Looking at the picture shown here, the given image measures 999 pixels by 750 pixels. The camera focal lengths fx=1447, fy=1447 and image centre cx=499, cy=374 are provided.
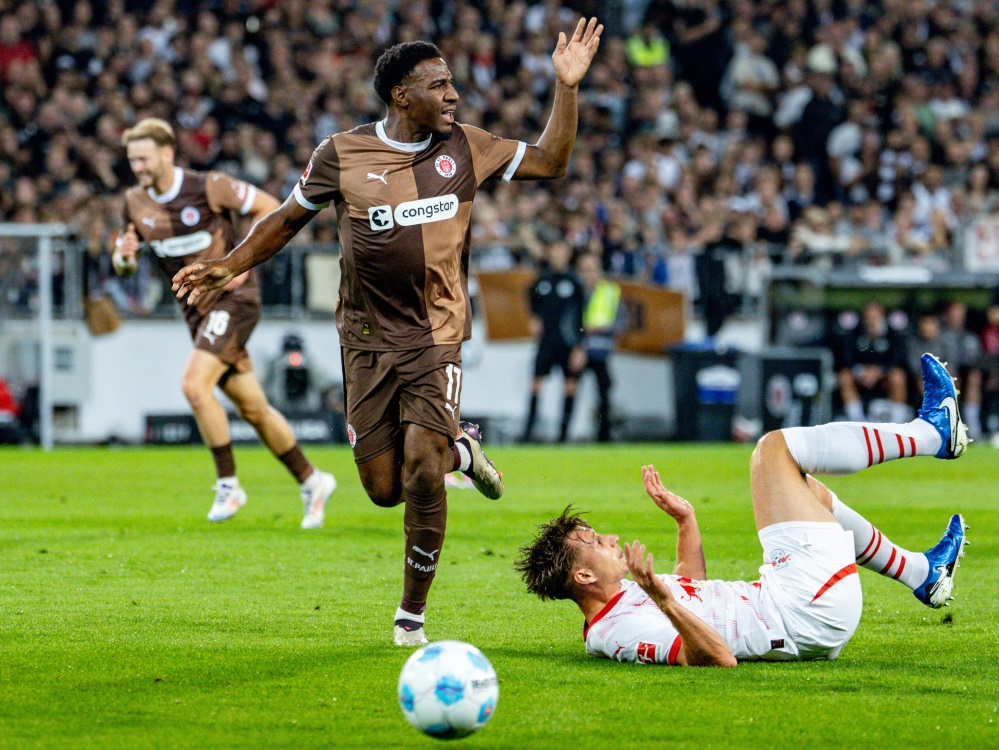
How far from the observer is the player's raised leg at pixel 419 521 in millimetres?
6207

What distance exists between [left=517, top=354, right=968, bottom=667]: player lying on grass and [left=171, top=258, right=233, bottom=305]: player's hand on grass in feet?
5.82

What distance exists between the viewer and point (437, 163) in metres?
6.34

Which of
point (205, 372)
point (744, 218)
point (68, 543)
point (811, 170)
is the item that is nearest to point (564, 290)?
point (744, 218)

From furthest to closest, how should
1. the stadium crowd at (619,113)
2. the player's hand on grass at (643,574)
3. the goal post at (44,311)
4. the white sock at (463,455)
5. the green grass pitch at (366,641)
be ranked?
the stadium crowd at (619,113), the goal post at (44,311), the white sock at (463,455), the player's hand on grass at (643,574), the green grass pitch at (366,641)

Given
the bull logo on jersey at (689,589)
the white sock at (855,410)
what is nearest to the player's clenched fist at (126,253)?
the bull logo on jersey at (689,589)

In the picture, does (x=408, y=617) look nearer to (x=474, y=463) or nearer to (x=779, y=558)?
(x=474, y=463)

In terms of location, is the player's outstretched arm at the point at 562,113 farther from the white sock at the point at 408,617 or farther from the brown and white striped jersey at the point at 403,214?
the white sock at the point at 408,617

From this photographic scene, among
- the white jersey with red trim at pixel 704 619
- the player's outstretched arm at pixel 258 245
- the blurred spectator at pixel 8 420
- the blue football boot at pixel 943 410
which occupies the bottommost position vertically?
the blurred spectator at pixel 8 420

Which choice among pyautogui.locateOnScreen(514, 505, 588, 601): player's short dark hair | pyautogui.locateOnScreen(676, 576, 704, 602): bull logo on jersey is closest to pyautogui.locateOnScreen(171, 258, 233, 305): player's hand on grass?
pyautogui.locateOnScreen(514, 505, 588, 601): player's short dark hair

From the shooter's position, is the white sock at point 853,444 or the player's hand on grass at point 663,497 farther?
the player's hand on grass at point 663,497

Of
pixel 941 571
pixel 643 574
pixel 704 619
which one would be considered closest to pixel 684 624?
pixel 704 619

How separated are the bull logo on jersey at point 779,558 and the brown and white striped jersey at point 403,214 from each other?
171 cm

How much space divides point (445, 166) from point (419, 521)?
1554 mm

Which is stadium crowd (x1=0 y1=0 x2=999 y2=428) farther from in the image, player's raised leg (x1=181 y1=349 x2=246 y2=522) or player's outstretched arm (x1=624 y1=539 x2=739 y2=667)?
player's outstretched arm (x1=624 y1=539 x2=739 y2=667)
